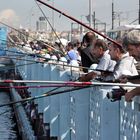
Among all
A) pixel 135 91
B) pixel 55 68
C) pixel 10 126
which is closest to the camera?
pixel 135 91

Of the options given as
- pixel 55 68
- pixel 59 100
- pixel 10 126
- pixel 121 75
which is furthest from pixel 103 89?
pixel 10 126

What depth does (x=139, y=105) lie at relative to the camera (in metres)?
4.40

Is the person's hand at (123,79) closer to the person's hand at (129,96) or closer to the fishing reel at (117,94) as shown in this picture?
the fishing reel at (117,94)

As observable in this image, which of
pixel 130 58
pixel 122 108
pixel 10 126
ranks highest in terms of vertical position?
pixel 130 58

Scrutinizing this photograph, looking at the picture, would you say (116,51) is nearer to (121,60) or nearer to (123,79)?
(121,60)

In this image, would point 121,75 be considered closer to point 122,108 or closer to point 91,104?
point 122,108

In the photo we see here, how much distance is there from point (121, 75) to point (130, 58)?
35cm

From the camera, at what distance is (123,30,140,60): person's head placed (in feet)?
16.2

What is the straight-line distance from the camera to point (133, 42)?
4.97 m

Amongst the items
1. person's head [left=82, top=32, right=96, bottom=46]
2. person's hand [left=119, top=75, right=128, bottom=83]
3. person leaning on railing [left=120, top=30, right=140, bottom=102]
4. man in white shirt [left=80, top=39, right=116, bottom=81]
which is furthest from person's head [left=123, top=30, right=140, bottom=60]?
person's head [left=82, top=32, right=96, bottom=46]

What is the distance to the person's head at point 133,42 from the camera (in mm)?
4930

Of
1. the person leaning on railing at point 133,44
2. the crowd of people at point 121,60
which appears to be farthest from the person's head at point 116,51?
the person leaning on railing at point 133,44

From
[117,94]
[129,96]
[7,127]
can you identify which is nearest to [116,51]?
[117,94]

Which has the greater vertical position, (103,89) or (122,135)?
(103,89)
